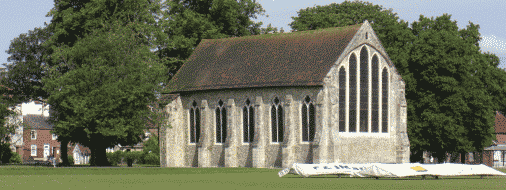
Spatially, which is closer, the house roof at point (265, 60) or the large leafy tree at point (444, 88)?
the house roof at point (265, 60)

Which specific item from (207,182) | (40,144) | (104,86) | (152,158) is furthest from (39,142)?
(207,182)

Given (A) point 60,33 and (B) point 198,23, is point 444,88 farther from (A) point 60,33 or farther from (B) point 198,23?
(A) point 60,33

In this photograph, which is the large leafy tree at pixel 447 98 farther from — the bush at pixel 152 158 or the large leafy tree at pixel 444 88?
the bush at pixel 152 158

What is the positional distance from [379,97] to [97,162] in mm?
23114

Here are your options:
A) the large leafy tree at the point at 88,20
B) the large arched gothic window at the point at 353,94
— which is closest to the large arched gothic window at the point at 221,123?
the large leafy tree at the point at 88,20

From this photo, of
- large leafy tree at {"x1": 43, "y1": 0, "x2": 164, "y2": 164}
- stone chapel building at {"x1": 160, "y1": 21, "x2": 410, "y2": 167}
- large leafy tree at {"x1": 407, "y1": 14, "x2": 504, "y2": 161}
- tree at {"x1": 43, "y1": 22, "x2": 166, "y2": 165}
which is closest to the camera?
tree at {"x1": 43, "y1": 22, "x2": 166, "y2": 165}

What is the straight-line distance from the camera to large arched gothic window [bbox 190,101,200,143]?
6612cm

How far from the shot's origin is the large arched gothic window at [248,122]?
62.6m

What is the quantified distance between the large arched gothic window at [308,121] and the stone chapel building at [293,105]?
75 mm

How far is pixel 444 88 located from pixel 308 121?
1275cm

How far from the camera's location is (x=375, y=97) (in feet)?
202

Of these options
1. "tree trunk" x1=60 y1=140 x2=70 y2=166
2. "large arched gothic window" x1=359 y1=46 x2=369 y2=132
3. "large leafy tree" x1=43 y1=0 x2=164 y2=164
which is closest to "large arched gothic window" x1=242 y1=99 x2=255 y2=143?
"large arched gothic window" x1=359 y1=46 x2=369 y2=132

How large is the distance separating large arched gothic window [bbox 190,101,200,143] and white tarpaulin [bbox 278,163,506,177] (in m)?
20.1

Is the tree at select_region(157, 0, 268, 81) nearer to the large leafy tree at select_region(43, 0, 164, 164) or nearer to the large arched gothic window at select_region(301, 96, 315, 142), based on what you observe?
the large leafy tree at select_region(43, 0, 164, 164)
